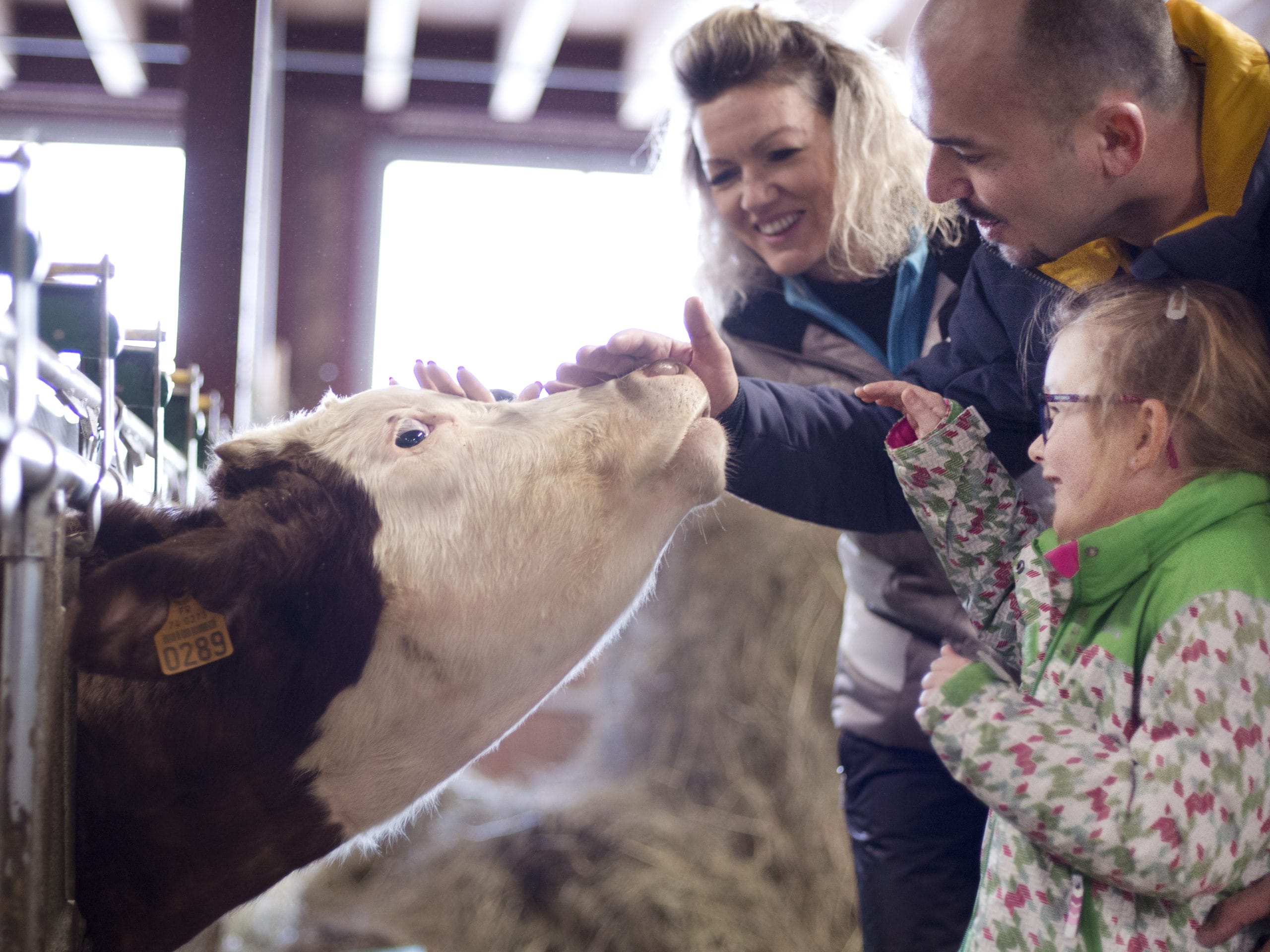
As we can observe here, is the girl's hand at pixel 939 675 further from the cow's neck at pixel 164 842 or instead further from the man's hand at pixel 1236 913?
the cow's neck at pixel 164 842

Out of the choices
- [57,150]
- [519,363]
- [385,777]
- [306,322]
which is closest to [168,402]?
[519,363]

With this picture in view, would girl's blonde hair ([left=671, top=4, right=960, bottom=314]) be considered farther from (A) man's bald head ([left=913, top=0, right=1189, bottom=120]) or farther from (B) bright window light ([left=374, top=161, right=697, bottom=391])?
(A) man's bald head ([left=913, top=0, right=1189, bottom=120])

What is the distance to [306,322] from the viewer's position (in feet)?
15.3

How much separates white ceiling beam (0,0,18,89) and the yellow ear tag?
1949 millimetres

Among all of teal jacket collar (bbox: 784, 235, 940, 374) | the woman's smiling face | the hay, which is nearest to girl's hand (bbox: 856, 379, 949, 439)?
teal jacket collar (bbox: 784, 235, 940, 374)

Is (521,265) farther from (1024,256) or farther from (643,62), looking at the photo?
(1024,256)

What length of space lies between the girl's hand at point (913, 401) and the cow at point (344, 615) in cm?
21

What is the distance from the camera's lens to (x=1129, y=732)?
991 millimetres

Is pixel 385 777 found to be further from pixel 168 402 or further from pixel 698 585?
pixel 698 585

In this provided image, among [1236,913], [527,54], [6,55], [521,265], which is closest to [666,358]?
[1236,913]

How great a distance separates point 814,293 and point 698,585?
2303mm

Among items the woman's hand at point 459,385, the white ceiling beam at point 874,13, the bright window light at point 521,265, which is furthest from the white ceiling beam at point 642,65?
the woman's hand at point 459,385

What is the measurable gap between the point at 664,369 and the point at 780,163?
0.76 metres

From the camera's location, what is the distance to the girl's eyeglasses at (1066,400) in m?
1.09
